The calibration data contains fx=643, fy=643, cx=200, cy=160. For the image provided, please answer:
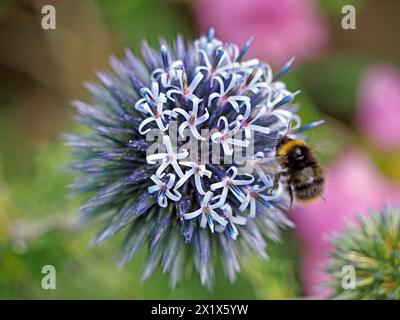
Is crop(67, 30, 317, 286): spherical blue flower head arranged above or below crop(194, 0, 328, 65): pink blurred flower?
below

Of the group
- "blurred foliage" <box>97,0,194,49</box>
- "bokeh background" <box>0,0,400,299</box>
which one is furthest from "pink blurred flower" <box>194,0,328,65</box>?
"blurred foliage" <box>97,0,194,49</box>

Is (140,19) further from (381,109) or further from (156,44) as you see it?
(381,109)

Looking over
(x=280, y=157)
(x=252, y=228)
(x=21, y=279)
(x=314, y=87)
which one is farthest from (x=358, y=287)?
(x=314, y=87)

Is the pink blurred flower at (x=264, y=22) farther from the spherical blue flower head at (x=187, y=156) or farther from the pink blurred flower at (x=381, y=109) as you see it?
the spherical blue flower head at (x=187, y=156)

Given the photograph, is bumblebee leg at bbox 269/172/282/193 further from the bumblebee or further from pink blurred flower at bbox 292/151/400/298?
pink blurred flower at bbox 292/151/400/298

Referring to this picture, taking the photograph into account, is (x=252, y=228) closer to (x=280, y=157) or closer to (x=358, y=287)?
(x=280, y=157)

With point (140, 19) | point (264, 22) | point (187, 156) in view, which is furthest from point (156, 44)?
point (187, 156)

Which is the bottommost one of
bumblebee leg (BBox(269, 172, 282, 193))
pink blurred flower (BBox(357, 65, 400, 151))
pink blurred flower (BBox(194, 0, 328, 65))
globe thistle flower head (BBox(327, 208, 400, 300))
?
globe thistle flower head (BBox(327, 208, 400, 300))

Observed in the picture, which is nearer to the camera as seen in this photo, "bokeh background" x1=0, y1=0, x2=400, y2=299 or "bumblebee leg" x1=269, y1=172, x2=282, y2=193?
"bumblebee leg" x1=269, y1=172, x2=282, y2=193
